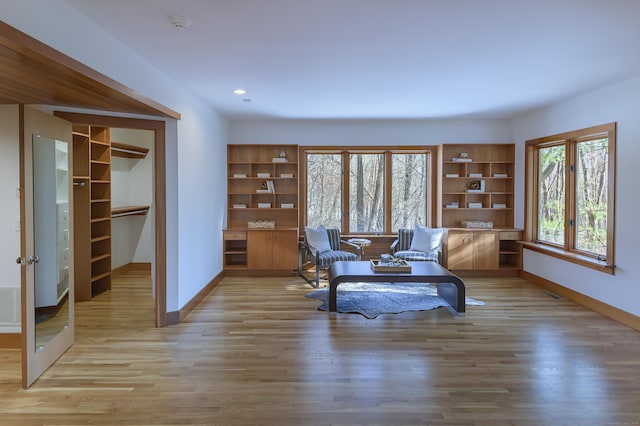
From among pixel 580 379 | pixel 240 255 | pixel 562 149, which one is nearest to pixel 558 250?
pixel 562 149

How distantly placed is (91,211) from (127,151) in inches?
54.0

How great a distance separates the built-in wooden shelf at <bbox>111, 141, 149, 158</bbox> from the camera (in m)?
6.09

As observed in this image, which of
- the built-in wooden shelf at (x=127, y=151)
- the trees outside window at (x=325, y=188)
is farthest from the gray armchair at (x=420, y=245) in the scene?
the built-in wooden shelf at (x=127, y=151)

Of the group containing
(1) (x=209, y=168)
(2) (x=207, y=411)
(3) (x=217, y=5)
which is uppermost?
(3) (x=217, y=5)

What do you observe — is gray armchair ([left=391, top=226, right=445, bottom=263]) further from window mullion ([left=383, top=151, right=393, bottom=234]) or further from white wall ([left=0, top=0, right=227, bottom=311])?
white wall ([left=0, top=0, right=227, bottom=311])

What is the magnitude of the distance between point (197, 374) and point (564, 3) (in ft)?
12.3

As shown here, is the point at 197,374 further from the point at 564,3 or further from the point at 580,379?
the point at 564,3

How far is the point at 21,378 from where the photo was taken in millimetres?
2982

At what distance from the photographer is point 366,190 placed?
7.13 metres

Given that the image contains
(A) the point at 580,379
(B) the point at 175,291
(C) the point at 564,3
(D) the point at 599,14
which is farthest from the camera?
(B) the point at 175,291

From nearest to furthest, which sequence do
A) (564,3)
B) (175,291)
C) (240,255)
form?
1. (564,3)
2. (175,291)
3. (240,255)

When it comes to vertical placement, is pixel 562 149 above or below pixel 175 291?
above

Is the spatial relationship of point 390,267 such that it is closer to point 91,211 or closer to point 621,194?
point 621,194

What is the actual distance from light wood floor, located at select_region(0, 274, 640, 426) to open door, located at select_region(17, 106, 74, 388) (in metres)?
0.21
